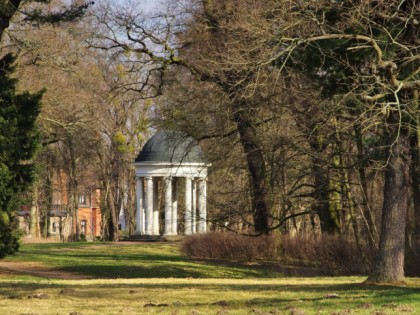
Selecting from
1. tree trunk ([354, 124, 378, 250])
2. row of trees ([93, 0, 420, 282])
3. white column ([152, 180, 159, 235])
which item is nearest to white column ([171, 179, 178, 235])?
white column ([152, 180, 159, 235])

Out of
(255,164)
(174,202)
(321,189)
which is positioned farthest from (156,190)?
(321,189)

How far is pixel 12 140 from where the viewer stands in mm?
21734

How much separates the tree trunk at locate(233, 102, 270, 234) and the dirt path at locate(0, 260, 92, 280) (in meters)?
5.81

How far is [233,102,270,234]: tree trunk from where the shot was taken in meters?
27.0

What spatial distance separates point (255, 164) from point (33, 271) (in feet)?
25.6

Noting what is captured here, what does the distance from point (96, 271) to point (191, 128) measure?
18.5ft

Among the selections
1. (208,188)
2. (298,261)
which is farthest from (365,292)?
(208,188)

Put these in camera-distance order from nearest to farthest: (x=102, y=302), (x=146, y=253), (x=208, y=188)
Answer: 1. (x=102, y=302)
2. (x=146, y=253)
3. (x=208, y=188)

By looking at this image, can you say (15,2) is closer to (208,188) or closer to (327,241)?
(327,241)

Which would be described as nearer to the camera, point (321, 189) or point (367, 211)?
point (367, 211)

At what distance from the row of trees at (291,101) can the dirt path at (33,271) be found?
Result: 5228mm

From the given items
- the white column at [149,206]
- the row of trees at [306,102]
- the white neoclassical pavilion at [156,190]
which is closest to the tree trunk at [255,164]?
the row of trees at [306,102]

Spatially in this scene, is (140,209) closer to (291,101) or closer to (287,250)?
(287,250)

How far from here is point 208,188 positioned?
149 feet
